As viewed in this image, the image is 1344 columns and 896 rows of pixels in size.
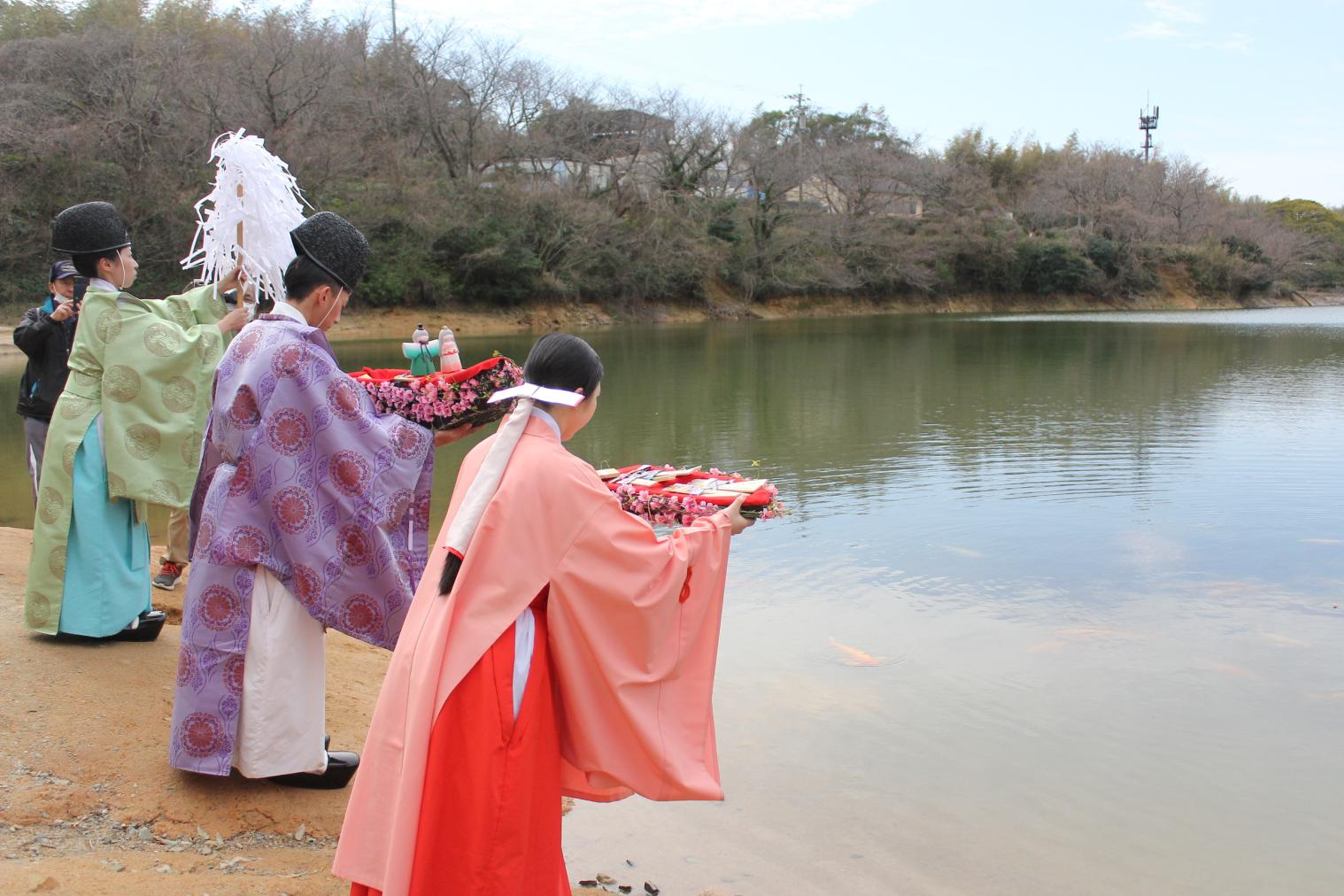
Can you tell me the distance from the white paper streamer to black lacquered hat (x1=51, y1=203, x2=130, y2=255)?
40 centimetres

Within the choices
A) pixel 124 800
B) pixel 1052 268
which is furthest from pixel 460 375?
pixel 1052 268

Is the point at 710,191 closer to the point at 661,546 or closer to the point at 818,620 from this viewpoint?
the point at 818,620

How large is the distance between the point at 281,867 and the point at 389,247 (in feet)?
99.0

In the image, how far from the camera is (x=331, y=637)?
17.0ft

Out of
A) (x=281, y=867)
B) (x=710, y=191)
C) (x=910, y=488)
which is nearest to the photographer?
(x=281, y=867)

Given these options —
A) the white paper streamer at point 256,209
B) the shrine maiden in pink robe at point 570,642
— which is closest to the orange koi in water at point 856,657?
the shrine maiden in pink robe at point 570,642

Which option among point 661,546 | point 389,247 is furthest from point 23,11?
point 661,546

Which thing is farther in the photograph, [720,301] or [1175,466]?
[720,301]

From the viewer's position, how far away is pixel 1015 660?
222 inches

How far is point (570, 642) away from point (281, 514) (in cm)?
115

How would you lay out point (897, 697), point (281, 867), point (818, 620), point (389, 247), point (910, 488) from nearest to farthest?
point (281, 867) < point (897, 697) < point (818, 620) < point (910, 488) < point (389, 247)

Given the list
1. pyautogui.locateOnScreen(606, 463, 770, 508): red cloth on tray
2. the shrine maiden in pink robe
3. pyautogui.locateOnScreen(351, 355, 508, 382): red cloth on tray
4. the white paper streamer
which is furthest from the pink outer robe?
the white paper streamer

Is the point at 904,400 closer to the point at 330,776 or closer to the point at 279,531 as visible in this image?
the point at 330,776

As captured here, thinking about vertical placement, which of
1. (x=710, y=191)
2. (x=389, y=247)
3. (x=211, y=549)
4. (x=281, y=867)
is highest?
(x=710, y=191)
